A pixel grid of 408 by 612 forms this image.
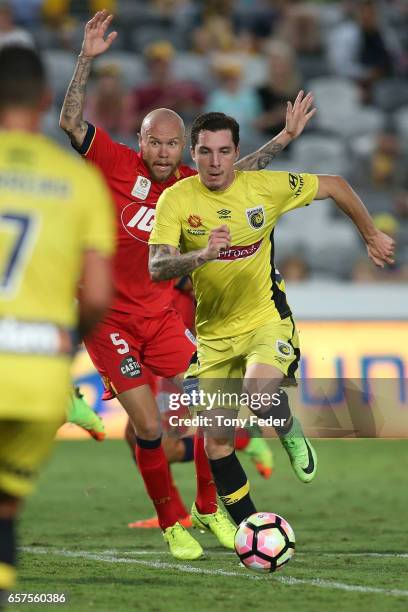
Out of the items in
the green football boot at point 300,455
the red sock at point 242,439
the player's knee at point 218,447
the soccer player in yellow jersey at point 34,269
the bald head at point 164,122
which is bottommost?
the red sock at point 242,439

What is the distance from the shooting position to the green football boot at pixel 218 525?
8039 mm

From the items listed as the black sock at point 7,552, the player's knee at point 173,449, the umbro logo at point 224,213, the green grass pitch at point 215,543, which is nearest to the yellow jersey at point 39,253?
the black sock at point 7,552

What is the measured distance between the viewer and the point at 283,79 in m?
16.4

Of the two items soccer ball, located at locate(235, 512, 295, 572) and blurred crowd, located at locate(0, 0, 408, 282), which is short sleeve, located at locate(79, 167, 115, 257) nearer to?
soccer ball, located at locate(235, 512, 295, 572)

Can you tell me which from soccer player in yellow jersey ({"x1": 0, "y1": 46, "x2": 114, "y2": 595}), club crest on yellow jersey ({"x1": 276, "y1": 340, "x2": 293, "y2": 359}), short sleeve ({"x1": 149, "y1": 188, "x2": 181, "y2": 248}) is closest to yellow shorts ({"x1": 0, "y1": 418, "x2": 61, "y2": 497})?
soccer player in yellow jersey ({"x1": 0, "y1": 46, "x2": 114, "y2": 595})

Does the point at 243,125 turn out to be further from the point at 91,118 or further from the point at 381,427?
the point at 381,427

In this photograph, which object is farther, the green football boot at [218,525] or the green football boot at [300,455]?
the green football boot at [218,525]

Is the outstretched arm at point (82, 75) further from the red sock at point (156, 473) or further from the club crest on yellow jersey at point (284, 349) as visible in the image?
the red sock at point (156, 473)

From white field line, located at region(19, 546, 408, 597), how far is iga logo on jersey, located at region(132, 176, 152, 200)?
218 cm

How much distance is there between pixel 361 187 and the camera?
16250 mm

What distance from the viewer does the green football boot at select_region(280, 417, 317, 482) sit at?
782cm

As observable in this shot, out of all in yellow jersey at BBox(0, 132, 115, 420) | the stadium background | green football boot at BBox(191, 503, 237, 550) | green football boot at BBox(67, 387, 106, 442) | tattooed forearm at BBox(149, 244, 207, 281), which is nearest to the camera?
yellow jersey at BBox(0, 132, 115, 420)

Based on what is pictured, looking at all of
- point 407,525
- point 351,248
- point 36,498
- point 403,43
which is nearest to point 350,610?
point 407,525

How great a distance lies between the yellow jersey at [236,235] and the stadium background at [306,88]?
476cm
